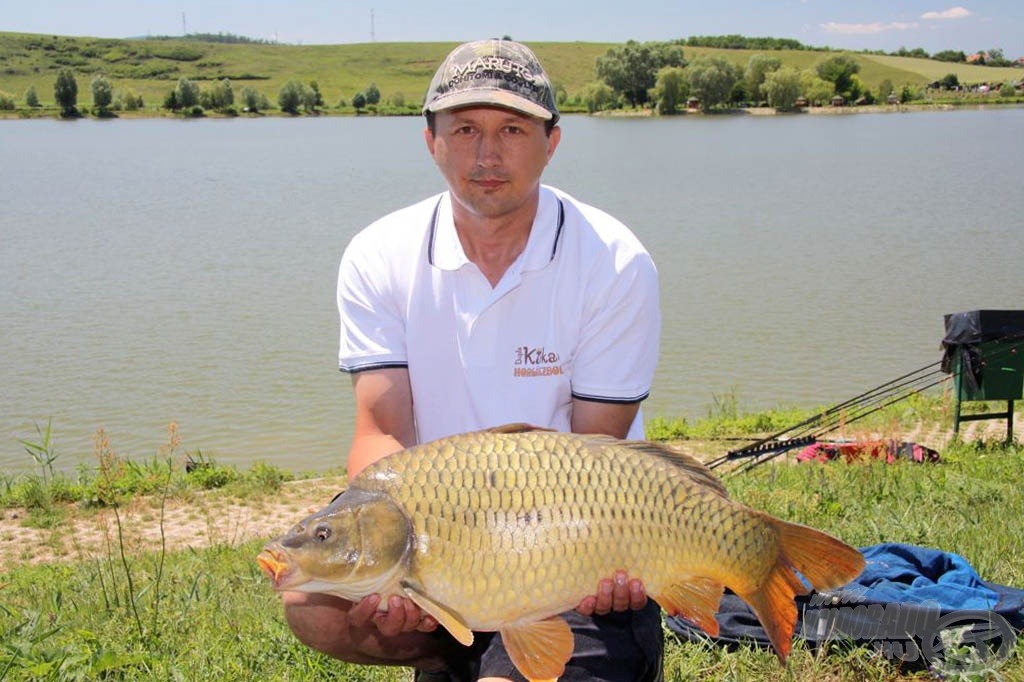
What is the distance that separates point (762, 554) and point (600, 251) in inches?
35.3

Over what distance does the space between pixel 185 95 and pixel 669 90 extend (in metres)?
37.0

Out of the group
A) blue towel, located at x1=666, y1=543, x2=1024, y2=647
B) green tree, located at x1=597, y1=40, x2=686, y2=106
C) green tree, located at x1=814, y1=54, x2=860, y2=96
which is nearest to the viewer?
blue towel, located at x1=666, y1=543, x2=1024, y2=647

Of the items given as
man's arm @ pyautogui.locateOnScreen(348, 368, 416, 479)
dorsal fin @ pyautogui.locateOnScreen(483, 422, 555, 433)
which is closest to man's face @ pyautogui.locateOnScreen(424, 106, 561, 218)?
man's arm @ pyautogui.locateOnScreen(348, 368, 416, 479)

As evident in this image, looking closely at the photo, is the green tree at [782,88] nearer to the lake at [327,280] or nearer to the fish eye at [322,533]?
the lake at [327,280]

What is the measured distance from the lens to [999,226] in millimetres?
17906

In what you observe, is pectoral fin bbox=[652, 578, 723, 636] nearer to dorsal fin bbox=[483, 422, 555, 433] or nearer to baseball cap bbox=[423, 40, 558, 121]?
dorsal fin bbox=[483, 422, 555, 433]

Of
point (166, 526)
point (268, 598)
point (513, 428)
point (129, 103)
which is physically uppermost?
point (129, 103)

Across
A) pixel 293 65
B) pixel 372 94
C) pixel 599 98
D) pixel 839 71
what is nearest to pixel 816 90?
pixel 839 71

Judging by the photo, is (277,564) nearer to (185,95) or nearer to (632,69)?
(185,95)

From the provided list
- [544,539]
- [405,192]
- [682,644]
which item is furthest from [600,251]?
[405,192]

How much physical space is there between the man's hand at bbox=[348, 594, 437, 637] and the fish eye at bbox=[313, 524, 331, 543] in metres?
0.17

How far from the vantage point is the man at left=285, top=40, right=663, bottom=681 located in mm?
2486

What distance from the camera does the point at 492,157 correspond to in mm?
2486

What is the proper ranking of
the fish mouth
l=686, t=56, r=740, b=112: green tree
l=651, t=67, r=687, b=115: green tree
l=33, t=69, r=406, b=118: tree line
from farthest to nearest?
l=33, t=69, r=406, b=118: tree line
l=651, t=67, r=687, b=115: green tree
l=686, t=56, r=740, b=112: green tree
the fish mouth
